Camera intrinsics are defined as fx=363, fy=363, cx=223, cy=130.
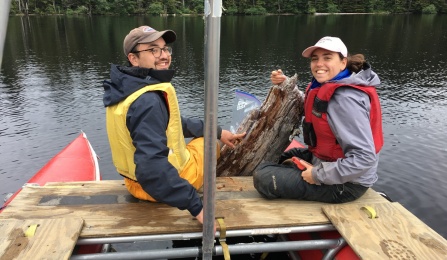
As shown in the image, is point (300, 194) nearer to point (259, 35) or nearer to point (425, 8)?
point (259, 35)

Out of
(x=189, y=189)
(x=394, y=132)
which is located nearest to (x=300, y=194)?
(x=189, y=189)

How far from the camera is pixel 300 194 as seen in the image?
4094mm

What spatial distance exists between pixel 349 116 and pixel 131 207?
8.27 feet

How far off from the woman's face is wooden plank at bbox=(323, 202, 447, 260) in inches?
57.3

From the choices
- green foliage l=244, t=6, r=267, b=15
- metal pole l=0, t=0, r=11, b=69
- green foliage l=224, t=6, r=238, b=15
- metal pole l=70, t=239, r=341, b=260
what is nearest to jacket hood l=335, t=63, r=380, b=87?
metal pole l=70, t=239, r=341, b=260

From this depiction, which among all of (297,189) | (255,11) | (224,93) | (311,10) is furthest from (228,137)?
(311,10)

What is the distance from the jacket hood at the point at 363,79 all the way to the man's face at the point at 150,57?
1899 millimetres

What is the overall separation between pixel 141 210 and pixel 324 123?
2.23 metres

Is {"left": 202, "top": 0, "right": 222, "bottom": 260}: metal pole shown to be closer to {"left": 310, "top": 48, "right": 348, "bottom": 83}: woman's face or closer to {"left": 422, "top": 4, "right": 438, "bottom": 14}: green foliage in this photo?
{"left": 310, "top": 48, "right": 348, "bottom": 83}: woman's face

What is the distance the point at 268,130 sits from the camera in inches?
210

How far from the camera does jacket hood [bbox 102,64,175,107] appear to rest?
3590mm

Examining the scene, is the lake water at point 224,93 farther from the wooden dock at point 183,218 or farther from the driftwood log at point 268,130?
the wooden dock at point 183,218

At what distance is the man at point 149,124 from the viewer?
3371 millimetres

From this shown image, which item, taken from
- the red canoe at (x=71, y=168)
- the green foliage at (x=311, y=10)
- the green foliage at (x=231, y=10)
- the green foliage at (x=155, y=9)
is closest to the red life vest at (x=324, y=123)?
→ the red canoe at (x=71, y=168)
